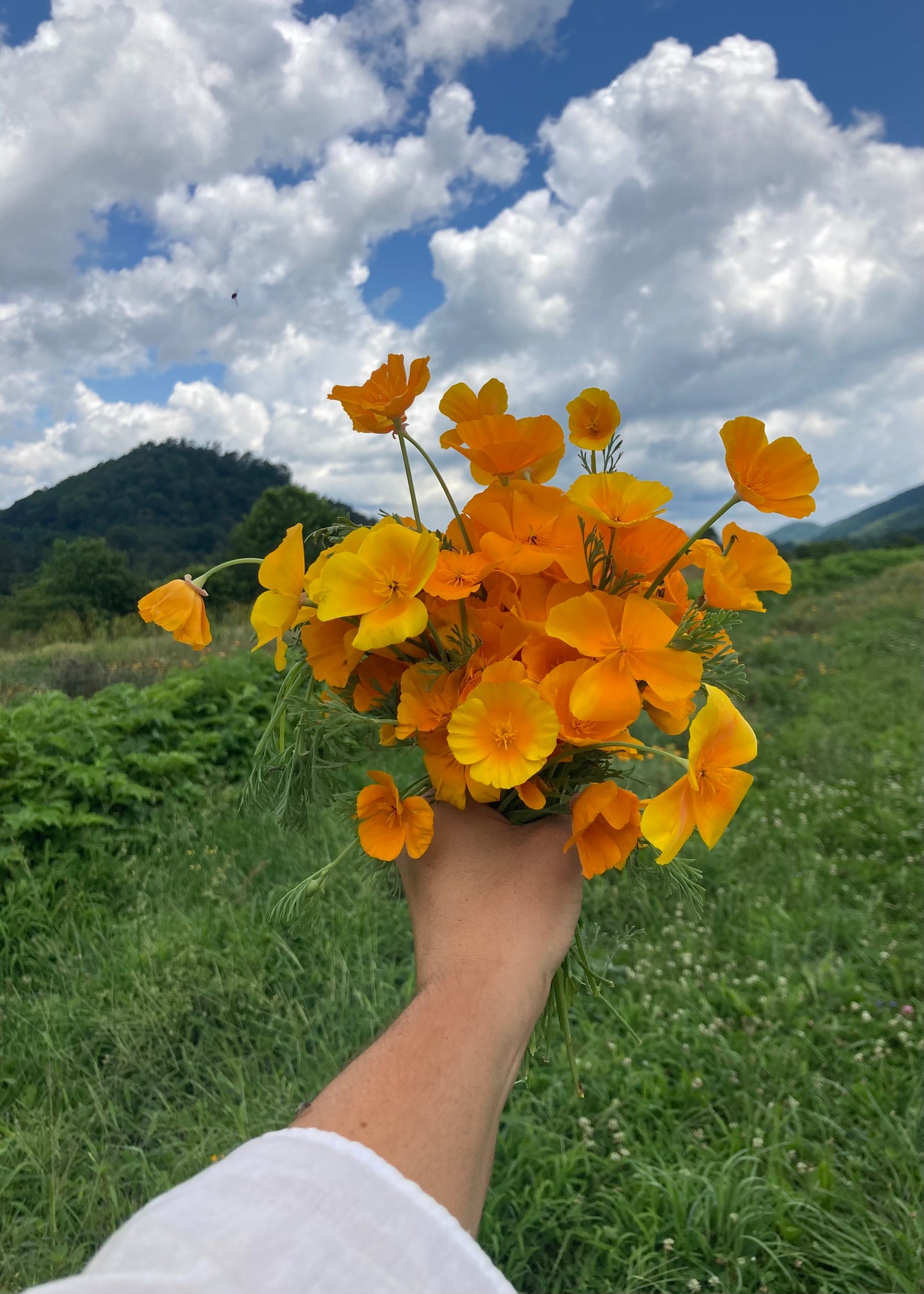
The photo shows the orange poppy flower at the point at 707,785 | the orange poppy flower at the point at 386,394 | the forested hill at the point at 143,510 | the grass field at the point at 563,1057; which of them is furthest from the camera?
the forested hill at the point at 143,510

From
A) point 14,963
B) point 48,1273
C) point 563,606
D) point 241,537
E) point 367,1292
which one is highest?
point 241,537

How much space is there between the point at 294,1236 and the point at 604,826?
53 cm

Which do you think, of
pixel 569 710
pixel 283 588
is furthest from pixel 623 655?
pixel 283 588

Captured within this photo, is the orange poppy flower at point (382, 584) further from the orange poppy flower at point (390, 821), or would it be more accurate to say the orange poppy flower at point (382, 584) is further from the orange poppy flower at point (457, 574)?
the orange poppy flower at point (390, 821)

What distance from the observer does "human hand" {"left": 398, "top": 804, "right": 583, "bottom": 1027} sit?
0.84 meters

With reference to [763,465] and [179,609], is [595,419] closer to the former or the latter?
[763,465]

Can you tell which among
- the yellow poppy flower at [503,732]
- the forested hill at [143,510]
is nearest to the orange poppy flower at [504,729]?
the yellow poppy flower at [503,732]

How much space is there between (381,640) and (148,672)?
413 cm

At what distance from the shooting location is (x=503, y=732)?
0.83m

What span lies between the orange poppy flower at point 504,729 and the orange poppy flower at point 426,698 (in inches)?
3.1

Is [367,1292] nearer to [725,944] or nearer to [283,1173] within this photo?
[283,1173]

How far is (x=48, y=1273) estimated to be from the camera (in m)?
1.63

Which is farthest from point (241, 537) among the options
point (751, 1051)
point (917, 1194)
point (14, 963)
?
point (917, 1194)

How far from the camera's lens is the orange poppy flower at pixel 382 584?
81 centimetres
